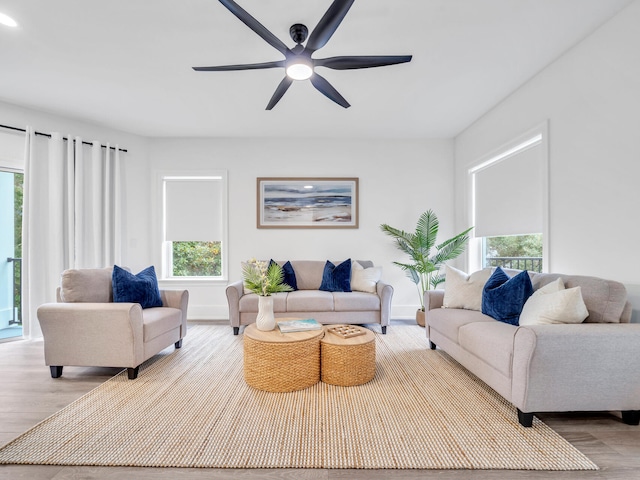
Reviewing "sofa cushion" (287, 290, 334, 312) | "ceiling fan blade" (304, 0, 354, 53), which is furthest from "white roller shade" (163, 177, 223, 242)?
"ceiling fan blade" (304, 0, 354, 53)

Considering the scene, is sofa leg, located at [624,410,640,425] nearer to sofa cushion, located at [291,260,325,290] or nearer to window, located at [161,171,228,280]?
sofa cushion, located at [291,260,325,290]

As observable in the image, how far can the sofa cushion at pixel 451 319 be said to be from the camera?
2.62 meters

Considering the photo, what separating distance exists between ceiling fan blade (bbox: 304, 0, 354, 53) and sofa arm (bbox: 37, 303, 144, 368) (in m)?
2.44

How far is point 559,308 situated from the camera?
6.59 ft

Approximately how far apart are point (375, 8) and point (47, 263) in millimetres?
4429

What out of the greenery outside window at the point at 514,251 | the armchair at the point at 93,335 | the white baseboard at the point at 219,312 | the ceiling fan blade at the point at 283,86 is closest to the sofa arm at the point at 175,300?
the armchair at the point at 93,335

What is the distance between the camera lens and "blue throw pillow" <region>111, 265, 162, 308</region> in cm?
290

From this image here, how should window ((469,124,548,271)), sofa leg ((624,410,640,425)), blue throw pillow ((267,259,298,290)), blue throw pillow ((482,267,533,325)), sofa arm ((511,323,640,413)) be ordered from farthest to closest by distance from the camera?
blue throw pillow ((267,259,298,290)) → window ((469,124,548,271)) → blue throw pillow ((482,267,533,325)) → sofa leg ((624,410,640,425)) → sofa arm ((511,323,640,413))

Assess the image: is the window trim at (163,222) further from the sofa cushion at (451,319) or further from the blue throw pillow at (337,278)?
the sofa cushion at (451,319)

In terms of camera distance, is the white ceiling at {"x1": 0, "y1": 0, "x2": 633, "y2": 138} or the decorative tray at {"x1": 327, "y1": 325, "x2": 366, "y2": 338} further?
the decorative tray at {"x1": 327, "y1": 325, "x2": 366, "y2": 338}

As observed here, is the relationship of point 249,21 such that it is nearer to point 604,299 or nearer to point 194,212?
point 604,299

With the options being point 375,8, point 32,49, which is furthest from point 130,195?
point 375,8

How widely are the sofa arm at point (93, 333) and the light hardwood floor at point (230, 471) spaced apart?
0.73 ft

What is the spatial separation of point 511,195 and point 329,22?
9.40ft
